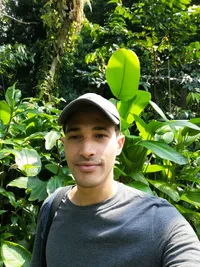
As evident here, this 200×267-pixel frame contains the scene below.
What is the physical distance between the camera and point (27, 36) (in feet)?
23.9

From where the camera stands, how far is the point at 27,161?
1.42 m

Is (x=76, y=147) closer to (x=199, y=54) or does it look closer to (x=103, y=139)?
(x=103, y=139)

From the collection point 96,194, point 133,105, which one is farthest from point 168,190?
point 96,194

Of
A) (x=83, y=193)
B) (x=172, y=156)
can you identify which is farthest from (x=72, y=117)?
(x=172, y=156)

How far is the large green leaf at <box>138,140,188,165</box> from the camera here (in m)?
1.36

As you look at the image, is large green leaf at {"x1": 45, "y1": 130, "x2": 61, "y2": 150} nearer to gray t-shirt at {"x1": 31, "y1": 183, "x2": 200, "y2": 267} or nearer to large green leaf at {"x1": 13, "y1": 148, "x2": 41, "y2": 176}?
large green leaf at {"x1": 13, "y1": 148, "x2": 41, "y2": 176}

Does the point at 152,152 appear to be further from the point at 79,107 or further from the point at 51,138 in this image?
the point at 79,107

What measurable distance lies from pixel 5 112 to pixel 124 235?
1.16 meters

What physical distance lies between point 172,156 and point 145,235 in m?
0.67

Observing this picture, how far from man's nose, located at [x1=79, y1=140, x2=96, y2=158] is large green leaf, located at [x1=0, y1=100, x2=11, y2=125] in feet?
3.27

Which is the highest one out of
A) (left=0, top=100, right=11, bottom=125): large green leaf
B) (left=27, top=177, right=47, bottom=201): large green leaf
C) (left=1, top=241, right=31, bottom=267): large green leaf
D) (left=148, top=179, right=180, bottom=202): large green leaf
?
(left=0, top=100, right=11, bottom=125): large green leaf

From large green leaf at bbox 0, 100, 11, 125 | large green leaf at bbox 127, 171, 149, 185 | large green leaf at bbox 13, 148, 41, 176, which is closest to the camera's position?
large green leaf at bbox 13, 148, 41, 176

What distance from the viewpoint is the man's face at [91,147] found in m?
0.83

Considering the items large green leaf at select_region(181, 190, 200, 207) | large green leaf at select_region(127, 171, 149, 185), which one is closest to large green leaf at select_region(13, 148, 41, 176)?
large green leaf at select_region(127, 171, 149, 185)
